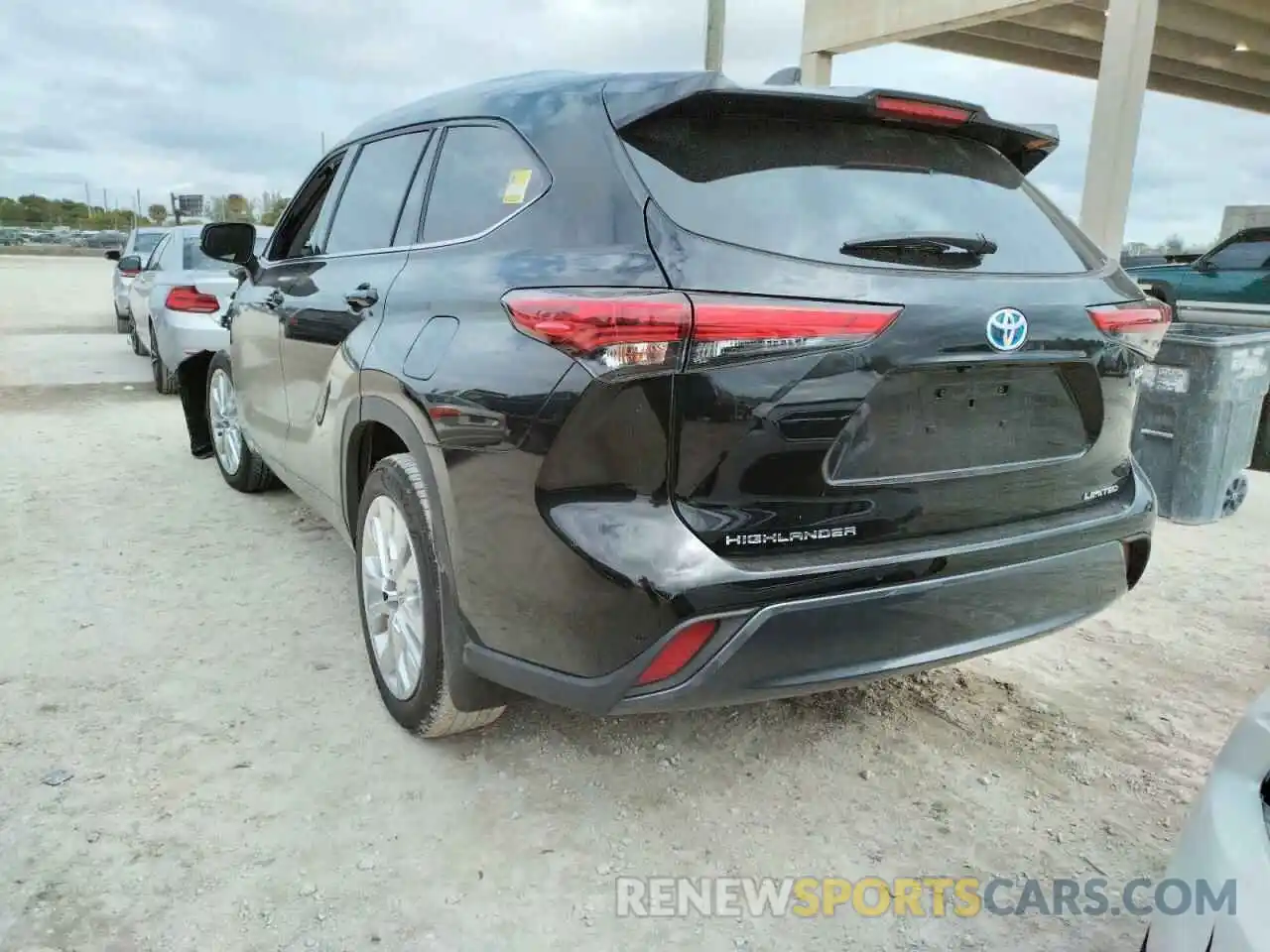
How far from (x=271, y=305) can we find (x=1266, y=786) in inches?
149

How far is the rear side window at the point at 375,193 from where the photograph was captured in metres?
3.20

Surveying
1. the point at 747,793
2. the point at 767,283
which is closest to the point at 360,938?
the point at 747,793

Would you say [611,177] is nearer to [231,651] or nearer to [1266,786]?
[1266,786]

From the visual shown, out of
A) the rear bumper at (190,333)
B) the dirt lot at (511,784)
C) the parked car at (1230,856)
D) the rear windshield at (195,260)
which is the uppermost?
the rear windshield at (195,260)

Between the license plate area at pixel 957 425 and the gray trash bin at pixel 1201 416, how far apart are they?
133 inches

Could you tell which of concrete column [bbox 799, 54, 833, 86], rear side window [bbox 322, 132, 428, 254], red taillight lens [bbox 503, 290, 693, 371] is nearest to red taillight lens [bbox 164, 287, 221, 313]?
rear side window [bbox 322, 132, 428, 254]

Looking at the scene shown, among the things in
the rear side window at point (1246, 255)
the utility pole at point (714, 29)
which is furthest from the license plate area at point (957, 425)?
the rear side window at point (1246, 255)

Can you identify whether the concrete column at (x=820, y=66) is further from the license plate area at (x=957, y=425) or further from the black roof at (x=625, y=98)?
the license plate area at (x=957, y=425)

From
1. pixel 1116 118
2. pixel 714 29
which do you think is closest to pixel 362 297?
pixel 714 29

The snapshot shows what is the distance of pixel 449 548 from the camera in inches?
96.9

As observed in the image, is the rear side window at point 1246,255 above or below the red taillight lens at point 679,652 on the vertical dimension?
above

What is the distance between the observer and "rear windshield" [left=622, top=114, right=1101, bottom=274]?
2.14 m

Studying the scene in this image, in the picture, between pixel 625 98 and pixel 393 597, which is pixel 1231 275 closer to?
pixel 625 98

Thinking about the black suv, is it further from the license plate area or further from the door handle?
the door handle
